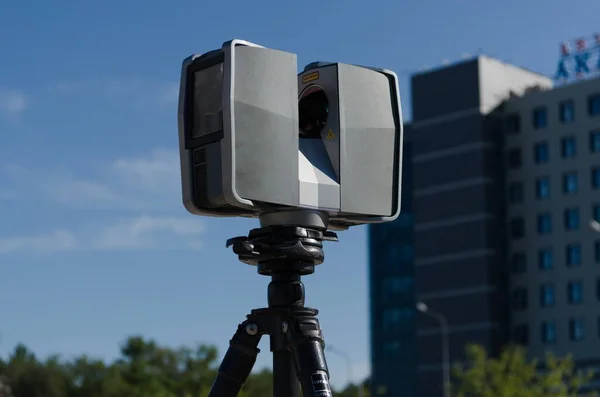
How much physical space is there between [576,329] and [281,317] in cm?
7648

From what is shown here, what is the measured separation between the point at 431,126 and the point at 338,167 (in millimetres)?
80199

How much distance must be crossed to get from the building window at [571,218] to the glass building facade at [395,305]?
12691mm

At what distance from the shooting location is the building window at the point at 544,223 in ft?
268

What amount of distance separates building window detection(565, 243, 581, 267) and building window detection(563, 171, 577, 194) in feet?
11.5

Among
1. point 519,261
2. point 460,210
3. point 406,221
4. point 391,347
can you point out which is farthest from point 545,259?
point 391,347

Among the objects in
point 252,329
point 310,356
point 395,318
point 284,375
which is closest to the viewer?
point 310,356

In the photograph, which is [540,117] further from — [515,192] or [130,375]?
[130,375]

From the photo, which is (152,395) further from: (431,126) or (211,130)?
(211,130)

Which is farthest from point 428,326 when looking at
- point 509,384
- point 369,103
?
point 369,103

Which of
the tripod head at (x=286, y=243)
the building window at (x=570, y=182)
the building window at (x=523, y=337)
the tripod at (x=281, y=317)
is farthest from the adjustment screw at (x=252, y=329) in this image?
the building window at (x=523, y=337)

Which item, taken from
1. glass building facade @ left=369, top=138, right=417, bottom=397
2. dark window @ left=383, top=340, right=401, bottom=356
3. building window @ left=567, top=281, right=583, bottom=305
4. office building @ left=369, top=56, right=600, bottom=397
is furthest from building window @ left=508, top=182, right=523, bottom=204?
dark window @ left=383, top=340, right=401, bottom=356

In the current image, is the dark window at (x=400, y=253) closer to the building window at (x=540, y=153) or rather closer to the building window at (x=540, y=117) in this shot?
the building window at (x=540, y=153)

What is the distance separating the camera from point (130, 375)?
77.1 m

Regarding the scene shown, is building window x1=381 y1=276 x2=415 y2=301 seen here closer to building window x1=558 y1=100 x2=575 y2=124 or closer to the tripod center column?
building window x1=558 y1=100 x2=575 y2=124
